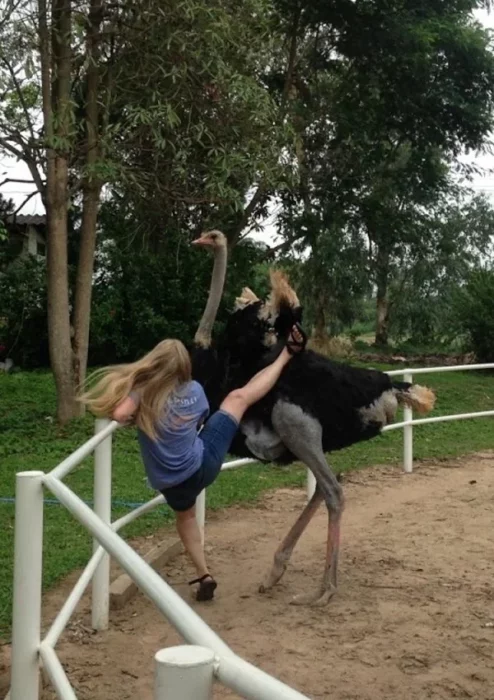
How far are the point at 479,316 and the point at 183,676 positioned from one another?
15.7 meters

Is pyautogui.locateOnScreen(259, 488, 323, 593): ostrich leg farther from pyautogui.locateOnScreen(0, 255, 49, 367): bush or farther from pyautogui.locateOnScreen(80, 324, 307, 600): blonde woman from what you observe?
pyautogui.locateOnScreen(0, 255, 49, 367): bush

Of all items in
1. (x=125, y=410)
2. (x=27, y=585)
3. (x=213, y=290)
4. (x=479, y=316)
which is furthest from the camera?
(x=479, y=316)

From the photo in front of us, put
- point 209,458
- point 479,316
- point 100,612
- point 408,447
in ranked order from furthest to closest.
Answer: point 479,316 → point 408,447 → point 100,612 → point 209,458

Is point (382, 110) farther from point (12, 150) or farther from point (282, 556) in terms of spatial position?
point (282, 556)

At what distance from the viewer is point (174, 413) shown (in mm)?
4051

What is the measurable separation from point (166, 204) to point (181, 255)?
3.14 m

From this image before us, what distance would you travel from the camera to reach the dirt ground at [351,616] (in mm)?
3709

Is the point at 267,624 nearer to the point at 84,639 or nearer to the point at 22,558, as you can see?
the point at 84,639

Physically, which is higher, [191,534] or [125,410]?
[125,410]

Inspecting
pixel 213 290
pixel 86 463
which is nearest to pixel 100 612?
pixel 213 290

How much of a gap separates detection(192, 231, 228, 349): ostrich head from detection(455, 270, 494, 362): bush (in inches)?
477

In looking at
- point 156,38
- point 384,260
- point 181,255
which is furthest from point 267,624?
point 384,260

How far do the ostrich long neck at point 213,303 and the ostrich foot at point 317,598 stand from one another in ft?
4.34

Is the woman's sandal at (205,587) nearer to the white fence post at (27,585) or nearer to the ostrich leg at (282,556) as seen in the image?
the ostrich leg at (282,556)
